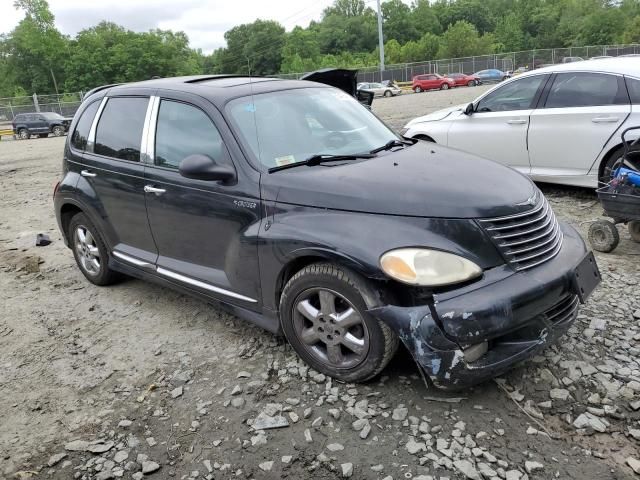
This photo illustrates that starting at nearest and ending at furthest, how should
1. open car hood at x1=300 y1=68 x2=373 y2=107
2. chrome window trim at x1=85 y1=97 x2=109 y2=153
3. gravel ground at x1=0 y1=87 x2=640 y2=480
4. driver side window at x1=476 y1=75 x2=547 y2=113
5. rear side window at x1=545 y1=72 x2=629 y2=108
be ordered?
gravel ground at x1=0 y1=87 x2=640 y2=480, chrome window trim at x1=85 y1=97 x2=109 y2=153, rear side window at x1=545 y1=72 x2=629 y2=108, driver side window at x1=476 y1=75 x2=547 y2=113, open car hood at x1=300 y1=68 x2=373 y2=107

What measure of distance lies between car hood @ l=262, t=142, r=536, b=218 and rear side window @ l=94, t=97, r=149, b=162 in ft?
4.85

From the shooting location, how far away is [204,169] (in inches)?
134

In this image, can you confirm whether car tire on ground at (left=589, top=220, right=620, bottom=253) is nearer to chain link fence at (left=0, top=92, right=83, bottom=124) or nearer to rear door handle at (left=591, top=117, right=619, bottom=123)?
rear door handle at (left=591, top=117, right=619, bottom=123)

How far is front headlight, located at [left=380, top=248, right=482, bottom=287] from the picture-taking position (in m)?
2.81

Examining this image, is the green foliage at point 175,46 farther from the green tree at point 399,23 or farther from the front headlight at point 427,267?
the front headlight at point 427,267

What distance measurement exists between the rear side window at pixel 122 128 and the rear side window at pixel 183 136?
264 millimetres

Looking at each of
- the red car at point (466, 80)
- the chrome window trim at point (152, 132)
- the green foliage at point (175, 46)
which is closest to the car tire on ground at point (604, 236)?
the chrome window trim at point (152, 132)

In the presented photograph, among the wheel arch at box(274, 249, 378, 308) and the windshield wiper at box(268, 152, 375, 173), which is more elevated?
the windshield wiper at box(268, 152, 375, 173)

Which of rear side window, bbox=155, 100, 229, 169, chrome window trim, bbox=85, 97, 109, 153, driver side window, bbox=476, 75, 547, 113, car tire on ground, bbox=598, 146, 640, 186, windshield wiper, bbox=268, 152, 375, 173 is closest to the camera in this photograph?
windshield wiper, bbox=268, 152, 375, 173

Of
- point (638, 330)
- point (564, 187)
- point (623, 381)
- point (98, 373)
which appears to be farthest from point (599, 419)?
point (564, 187)

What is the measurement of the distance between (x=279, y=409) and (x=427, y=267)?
1.20 m

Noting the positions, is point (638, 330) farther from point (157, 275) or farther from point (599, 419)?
point (157, 275)

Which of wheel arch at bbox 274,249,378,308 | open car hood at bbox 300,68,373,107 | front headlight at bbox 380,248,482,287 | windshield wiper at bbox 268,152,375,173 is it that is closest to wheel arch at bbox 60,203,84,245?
windshield wiper at bbox 268,152,375,173

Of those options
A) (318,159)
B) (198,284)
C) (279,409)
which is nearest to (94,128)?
(198,284)
